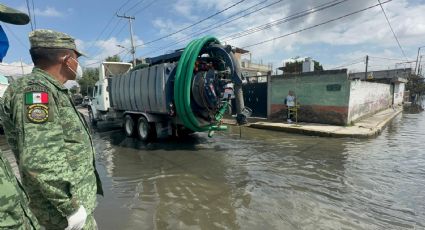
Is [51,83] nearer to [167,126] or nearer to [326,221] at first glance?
[326,221]

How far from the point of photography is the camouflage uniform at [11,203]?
1322mm

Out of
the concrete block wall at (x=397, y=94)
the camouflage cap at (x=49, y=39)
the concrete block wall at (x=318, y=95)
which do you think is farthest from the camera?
the concrete block wall at (x=397, y=94)

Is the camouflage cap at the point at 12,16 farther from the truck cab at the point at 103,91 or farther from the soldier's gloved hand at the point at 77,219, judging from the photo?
the truck cab at the point at 103,91

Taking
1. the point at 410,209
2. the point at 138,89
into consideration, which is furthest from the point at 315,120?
the point at 410,209

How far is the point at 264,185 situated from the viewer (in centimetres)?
553

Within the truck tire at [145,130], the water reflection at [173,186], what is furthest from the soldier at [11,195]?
the truck tire at [145,130]

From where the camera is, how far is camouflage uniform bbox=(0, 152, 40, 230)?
132 cm

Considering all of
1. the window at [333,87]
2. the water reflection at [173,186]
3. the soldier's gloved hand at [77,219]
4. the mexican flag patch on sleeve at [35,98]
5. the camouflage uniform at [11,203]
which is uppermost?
the window at [333,87]

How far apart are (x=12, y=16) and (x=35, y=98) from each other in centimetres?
47

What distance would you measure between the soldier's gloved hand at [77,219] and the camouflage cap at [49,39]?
112 cm

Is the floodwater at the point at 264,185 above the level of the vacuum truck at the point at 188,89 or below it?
below

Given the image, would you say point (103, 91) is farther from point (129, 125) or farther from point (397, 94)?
point (397, 94)

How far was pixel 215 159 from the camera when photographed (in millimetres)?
7551

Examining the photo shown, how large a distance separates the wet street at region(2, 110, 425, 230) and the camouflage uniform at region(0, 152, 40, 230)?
272 cm
